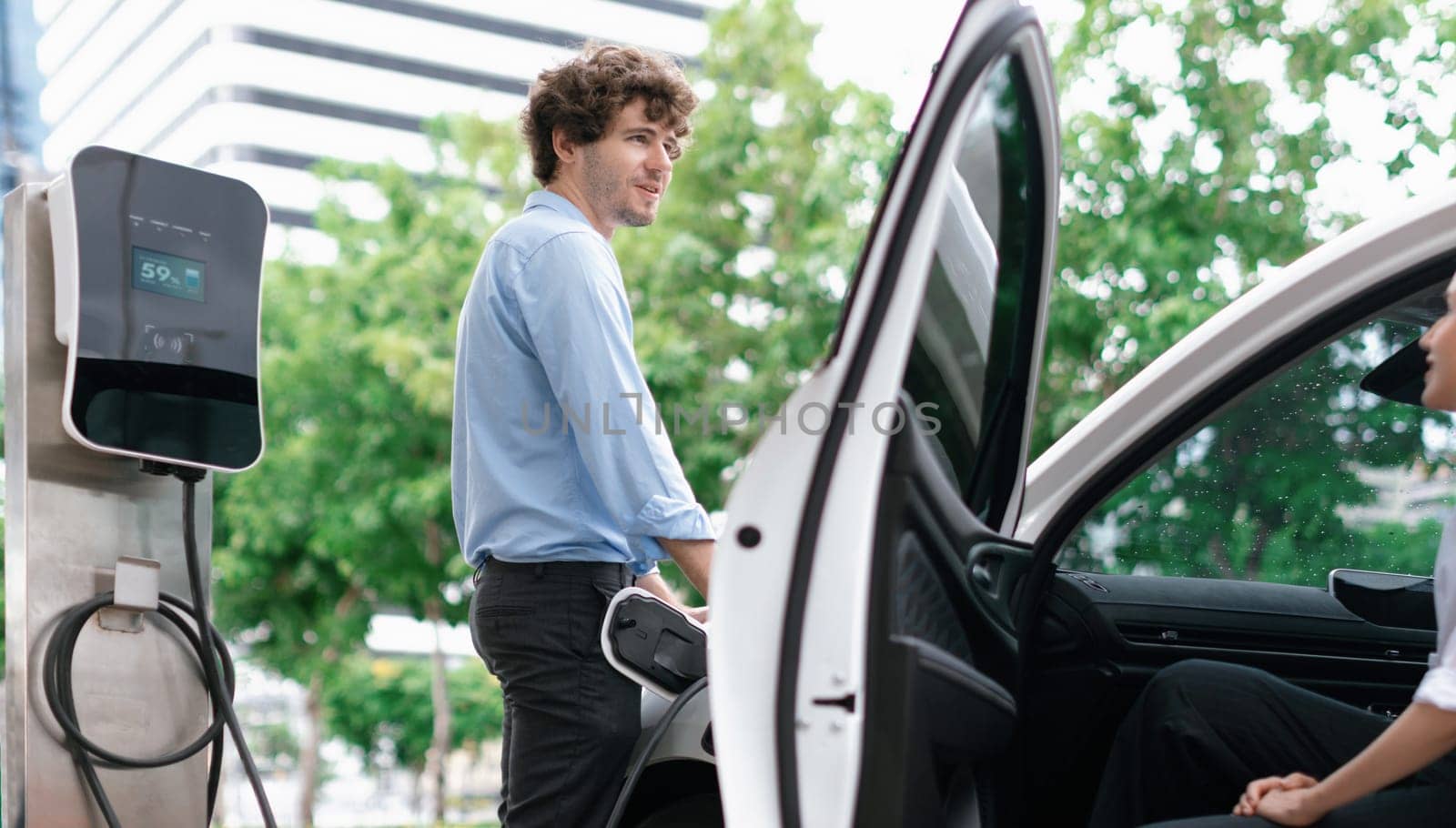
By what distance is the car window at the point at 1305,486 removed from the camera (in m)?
2.16

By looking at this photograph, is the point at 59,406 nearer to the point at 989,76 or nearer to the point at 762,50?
the point at 989,76

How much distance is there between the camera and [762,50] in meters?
11.7

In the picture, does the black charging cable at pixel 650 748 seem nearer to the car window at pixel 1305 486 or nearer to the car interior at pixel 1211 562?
the car interior at pixel 1211 562

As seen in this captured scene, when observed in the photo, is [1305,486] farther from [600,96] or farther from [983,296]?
[600,96]

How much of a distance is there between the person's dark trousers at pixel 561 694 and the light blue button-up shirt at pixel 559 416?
0.05 meters

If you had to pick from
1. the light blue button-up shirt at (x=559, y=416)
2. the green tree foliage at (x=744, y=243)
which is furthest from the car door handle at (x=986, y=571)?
the green tree foliage at (x=744, y=243)

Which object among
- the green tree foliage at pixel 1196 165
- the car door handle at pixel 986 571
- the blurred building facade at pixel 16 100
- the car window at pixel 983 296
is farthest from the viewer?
the green tree foliage at pixel 1196 165

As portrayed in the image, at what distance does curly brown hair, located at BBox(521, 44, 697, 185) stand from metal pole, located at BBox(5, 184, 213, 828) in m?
1.20

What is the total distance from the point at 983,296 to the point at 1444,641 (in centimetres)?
80

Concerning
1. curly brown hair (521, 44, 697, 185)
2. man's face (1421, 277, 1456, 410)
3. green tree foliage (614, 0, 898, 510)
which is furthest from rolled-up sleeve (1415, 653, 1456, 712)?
green tree foliage (614, 0, 898, 510)

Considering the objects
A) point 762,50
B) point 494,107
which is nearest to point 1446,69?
point 762,50

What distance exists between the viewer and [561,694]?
7.21 feet

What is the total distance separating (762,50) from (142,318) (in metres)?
9.37

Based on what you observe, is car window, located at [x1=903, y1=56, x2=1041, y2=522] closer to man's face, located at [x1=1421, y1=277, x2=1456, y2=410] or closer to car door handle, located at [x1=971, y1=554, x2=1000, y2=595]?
car door handle, located at [x1=971, y1=554, x2=1000, y2=595]
